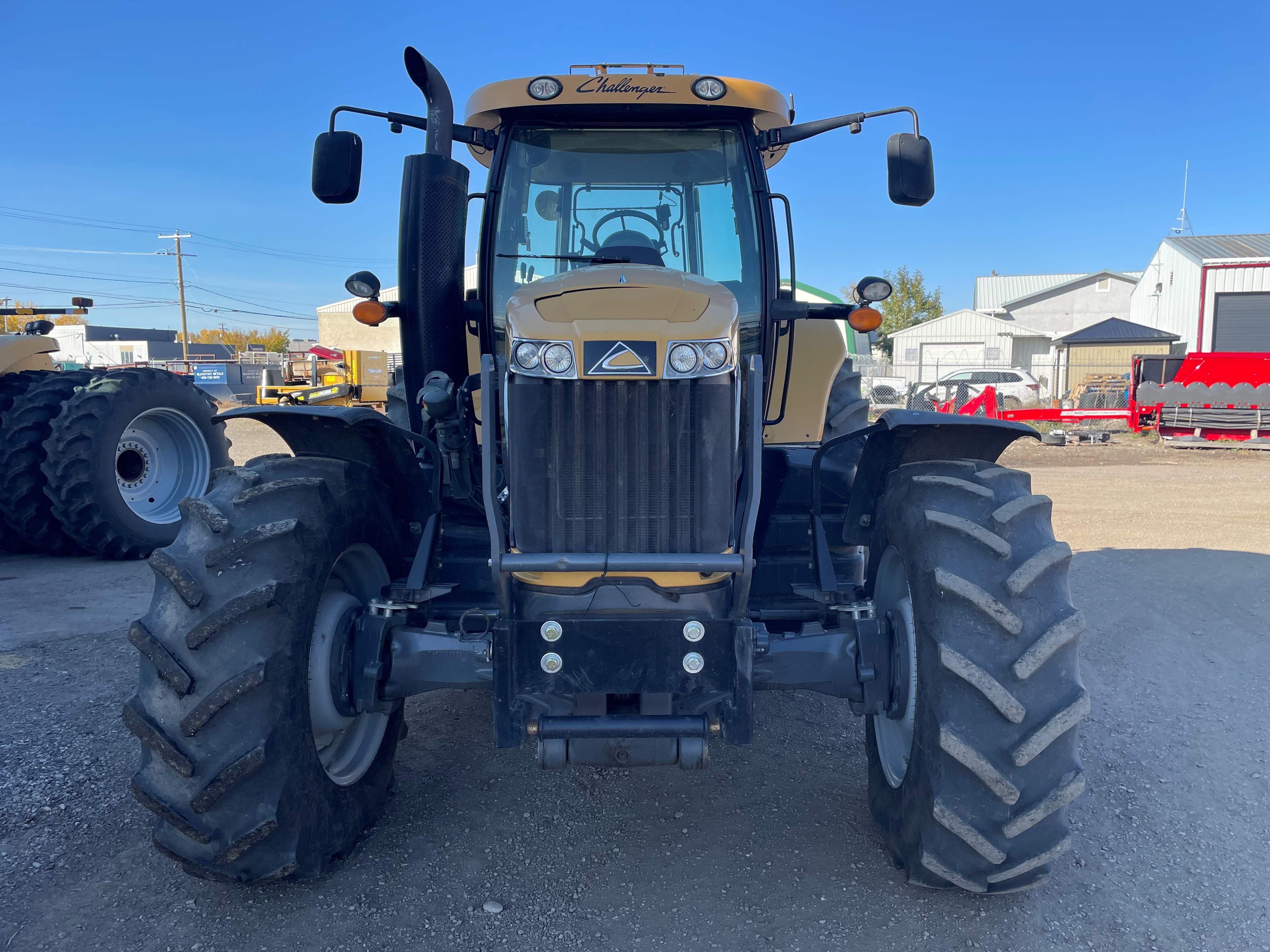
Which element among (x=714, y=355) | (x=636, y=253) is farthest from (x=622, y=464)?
(x=636, y=253)

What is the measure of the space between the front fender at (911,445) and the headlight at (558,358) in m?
1.12

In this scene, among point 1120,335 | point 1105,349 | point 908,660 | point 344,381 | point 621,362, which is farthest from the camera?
point 1105,349

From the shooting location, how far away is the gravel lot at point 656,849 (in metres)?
2.67

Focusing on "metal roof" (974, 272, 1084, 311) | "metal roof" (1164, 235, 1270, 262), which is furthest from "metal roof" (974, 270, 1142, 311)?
"metal roof" (1164, 235, 1270, 262)

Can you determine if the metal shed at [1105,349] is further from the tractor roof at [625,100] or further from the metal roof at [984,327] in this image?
the tractor roof at [625,100]

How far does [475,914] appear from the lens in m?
2.74

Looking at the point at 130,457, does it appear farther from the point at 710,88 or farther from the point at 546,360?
the point at 546,360

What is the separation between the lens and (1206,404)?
16031 mm

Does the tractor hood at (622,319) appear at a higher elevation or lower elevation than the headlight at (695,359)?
higher

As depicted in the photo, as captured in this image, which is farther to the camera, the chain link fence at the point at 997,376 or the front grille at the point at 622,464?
the chain link fence at the point at 997,376

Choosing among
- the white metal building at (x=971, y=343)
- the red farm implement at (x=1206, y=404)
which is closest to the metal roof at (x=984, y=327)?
the white metal building at (x=971, y=343)

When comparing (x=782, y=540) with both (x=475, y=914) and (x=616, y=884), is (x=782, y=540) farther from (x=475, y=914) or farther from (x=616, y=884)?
(x=475, y=914)

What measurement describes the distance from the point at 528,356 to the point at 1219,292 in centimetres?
3350

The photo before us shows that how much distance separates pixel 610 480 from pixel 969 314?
48000 mm
